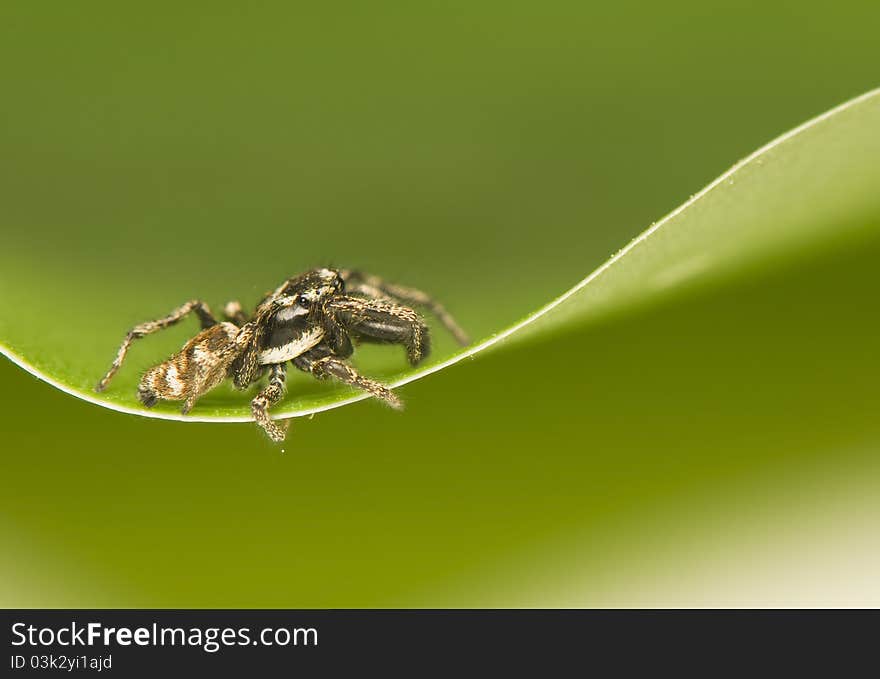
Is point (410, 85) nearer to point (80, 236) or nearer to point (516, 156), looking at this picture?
point (516, 156)

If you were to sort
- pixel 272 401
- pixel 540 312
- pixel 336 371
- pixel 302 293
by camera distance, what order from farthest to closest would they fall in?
pixel 302 293
pixel 336 371
pixel 272 401
pixel 540 312

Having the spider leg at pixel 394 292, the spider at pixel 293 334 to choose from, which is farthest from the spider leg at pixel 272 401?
the spider leg at pixel 394 292

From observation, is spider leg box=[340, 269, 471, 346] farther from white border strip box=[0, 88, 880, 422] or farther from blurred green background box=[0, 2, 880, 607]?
white border strip box=[0, 88, 880, 422]

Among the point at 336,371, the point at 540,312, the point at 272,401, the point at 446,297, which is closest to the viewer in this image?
the point at 540,312

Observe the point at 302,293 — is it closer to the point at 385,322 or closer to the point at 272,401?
the point at 385,322

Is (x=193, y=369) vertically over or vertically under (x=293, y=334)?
under

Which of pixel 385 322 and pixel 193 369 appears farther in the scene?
pixel 385 322

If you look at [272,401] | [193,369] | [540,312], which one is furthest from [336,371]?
[540,312]

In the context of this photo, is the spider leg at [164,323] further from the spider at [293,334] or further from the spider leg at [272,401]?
the spider leg at [272,401]
